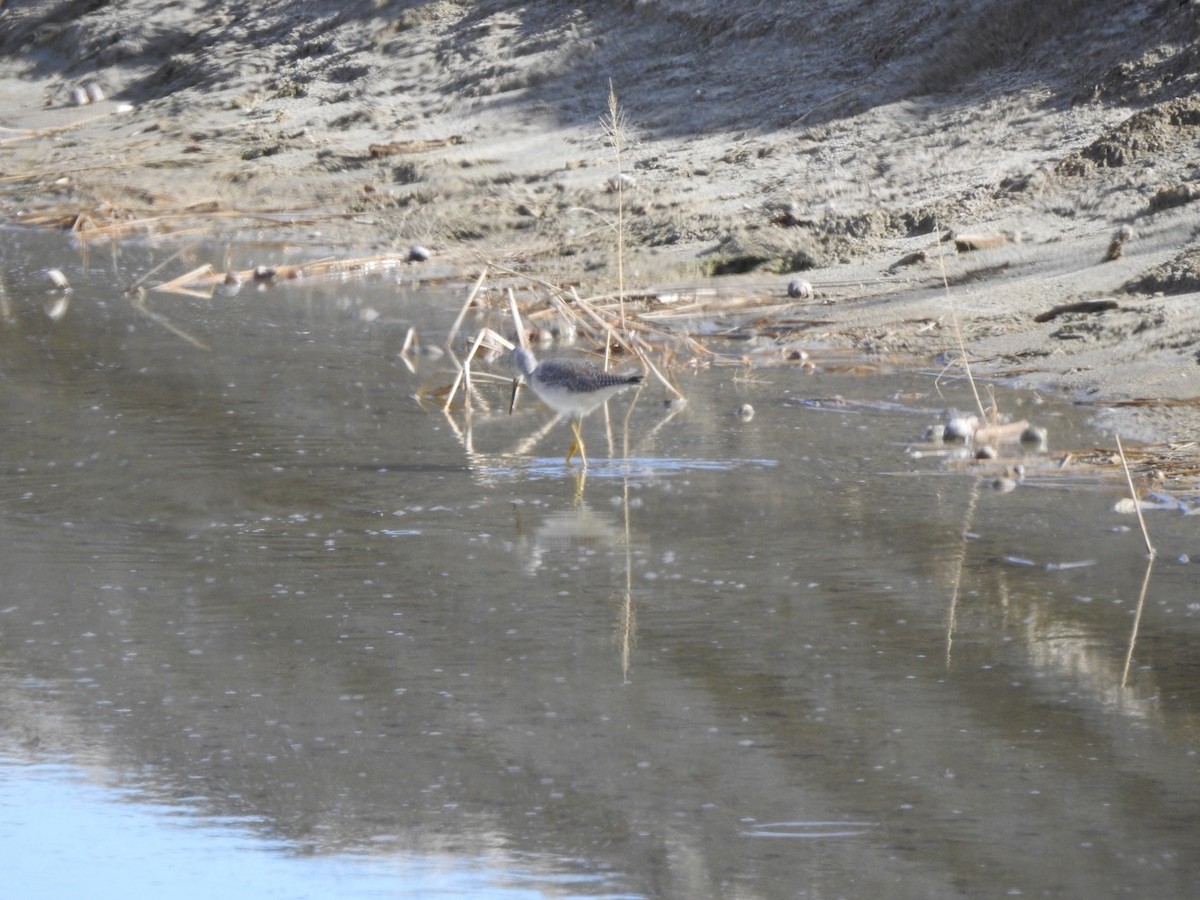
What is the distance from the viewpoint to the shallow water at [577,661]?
345cm

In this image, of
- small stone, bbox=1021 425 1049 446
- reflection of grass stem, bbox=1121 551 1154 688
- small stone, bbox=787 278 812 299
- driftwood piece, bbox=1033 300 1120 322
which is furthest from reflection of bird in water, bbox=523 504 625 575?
small stone, bbox=787 278 812 299

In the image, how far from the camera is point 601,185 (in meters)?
12.5

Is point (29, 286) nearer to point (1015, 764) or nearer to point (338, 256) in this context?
point (338, 256)

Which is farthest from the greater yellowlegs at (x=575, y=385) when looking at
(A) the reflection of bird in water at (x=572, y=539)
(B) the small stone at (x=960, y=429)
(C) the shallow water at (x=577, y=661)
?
(B) the small stone at (x=960, y=429)

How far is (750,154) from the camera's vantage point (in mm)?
12516

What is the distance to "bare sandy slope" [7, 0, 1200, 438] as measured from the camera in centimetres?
912

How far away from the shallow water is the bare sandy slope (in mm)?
1834

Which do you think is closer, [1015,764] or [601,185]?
[1015,764]

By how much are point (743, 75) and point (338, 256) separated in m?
3.90

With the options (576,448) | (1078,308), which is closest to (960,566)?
(576,448)

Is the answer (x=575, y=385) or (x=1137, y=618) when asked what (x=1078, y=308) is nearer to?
(x=575, y=385)

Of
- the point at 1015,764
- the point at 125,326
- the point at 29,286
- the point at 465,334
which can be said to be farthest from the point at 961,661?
the point at 29,286

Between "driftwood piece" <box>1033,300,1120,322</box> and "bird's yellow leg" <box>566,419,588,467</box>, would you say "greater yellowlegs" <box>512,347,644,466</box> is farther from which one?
"driftwood piece" <box>1033,300,1120,322</box>

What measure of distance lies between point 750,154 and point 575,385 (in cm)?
664
